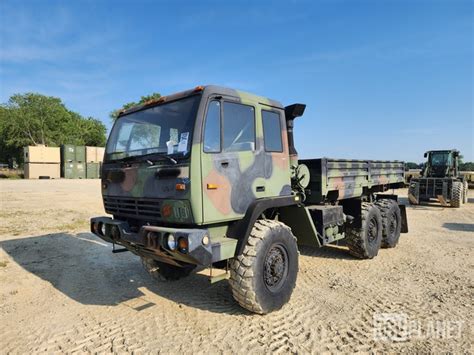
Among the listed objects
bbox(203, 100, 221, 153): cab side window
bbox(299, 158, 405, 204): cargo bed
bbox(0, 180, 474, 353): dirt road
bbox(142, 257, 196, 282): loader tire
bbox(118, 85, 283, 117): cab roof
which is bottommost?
bbox(0, 180, 474, 353): dirt road

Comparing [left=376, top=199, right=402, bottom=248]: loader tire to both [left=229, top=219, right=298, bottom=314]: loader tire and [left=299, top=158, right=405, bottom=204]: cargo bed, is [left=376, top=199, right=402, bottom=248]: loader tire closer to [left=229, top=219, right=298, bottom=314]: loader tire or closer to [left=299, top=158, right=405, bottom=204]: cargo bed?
[left=299, top=158, right=405, bottom=204]: cargo bed

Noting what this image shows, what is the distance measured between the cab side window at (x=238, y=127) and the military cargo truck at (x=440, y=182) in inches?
588

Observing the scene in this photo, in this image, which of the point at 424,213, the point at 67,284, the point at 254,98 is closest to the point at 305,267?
the point at 254,98

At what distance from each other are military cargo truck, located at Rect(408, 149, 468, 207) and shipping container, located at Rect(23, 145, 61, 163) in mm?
33984

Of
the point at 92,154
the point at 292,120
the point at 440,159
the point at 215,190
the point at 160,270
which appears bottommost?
the point at 160,270

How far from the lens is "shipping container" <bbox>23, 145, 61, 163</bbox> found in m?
34.6

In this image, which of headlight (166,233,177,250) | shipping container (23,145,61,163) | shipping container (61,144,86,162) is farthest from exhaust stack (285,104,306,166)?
shipping container (61,144,86,162)

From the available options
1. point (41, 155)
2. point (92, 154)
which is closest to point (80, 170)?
point (92, 154)

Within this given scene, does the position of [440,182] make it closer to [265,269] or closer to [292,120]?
[292,120]

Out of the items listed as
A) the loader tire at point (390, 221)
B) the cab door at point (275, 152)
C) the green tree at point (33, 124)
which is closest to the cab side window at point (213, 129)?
the cab door at point (275, 152)

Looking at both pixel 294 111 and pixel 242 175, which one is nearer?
pixel 242 175

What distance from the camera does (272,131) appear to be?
181 inches

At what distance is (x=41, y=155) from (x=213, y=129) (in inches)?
1474

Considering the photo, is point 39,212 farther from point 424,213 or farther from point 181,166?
point 424,213
